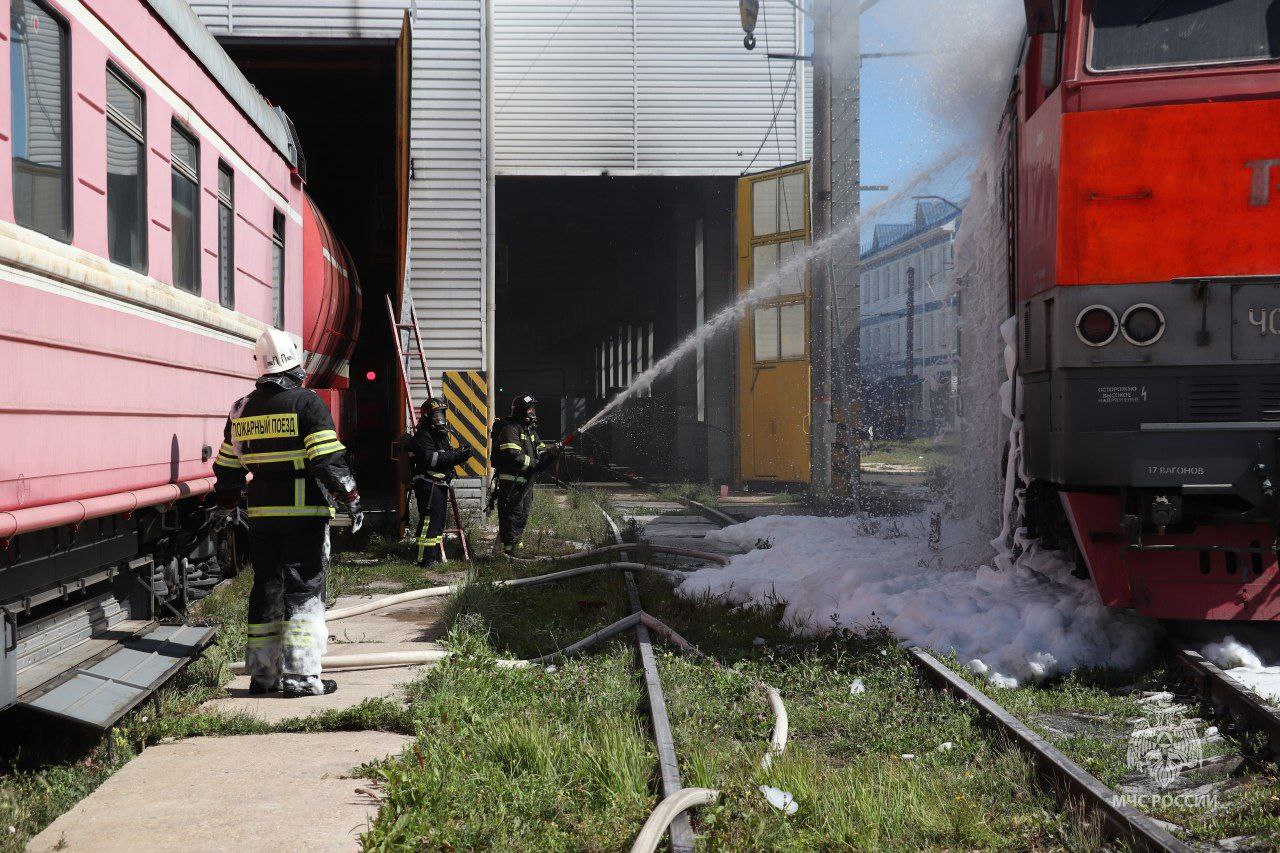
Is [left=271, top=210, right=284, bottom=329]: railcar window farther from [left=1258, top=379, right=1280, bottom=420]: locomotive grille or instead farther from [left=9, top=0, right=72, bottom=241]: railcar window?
[left=1258, top=379, right=1280, bottom=420]: locomotive grille

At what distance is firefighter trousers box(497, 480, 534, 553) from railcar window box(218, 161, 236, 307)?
180 inches

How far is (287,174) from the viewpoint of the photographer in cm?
930

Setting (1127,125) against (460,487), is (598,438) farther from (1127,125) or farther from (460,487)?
(1127,125)

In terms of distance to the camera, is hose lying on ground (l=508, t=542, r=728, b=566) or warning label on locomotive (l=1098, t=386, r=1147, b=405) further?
hose lying on ground (l=508, t=542, r=728, b=566)

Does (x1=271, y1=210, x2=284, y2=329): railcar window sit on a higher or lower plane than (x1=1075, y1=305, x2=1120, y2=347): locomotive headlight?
higher

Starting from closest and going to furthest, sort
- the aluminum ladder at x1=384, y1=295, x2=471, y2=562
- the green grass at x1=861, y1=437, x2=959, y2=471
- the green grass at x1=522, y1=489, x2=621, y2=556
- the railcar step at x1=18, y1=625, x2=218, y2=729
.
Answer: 1. the railcar step at x1=18, y1=625, x2=218, y2=729
2. the aluminum ladder at x1=384, y1=295, x2=471, y2=562
3. the green grass at x1=522, y1=489, x2=621, y2=556
4. the green grass at x1=861, y1=437, x2=959, y2=471

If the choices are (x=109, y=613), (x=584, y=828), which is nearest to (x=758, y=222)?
(x=109, y=613)

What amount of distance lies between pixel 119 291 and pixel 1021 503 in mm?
4980

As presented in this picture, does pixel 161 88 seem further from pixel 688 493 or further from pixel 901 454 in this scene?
pixel 901 454

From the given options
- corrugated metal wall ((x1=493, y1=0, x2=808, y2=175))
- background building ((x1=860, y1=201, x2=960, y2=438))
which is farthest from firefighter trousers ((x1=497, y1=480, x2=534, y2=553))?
background building ((x1=860, y1=201, x2=960, y2=438))

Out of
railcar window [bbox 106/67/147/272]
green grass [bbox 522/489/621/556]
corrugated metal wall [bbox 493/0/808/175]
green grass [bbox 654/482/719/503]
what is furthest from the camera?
green grass [bbox 654/482/719/503]

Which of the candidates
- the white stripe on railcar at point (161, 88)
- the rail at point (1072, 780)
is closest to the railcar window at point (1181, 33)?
the rail at point (1072, 780)

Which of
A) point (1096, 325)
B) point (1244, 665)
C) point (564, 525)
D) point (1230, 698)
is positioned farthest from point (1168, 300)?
point (564, 525)

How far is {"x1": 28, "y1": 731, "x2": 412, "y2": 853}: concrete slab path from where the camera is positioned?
12.1 ft
